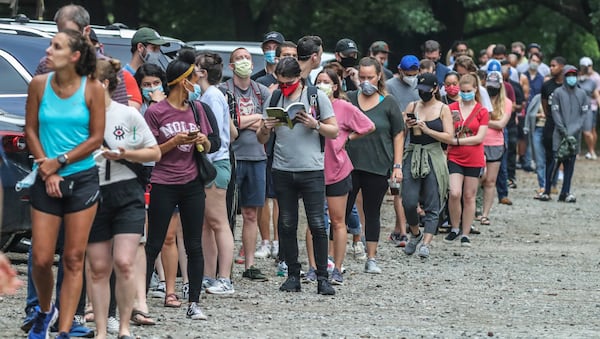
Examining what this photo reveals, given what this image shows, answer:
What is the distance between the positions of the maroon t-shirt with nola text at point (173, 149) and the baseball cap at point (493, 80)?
27.3 ft

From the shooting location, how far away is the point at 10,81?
11.7 meters

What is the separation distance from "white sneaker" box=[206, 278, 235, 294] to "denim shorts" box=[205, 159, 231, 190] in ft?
2.45

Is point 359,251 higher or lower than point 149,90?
lower

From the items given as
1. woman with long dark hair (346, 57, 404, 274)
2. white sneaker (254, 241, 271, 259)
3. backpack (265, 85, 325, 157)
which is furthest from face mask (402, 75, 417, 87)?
backpack (265, 85, 325, 157)

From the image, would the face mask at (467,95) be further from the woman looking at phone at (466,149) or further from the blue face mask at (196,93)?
the blue face mask at (196,93)

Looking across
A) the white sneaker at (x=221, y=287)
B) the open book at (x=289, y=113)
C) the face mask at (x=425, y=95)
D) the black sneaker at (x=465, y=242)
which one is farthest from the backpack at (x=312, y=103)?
the black sneaker at (x=465, y=242)

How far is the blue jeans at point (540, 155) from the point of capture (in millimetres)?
22438

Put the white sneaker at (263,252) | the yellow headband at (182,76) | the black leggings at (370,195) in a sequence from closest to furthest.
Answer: the yellow headband at (182,76) < the black leggings at (370,195) < the white sneaker at (263,252)

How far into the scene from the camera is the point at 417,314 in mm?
10375

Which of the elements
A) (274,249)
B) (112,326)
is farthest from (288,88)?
(274,249)

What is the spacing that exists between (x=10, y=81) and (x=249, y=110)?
1996mm

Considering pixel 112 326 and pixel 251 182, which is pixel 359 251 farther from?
pixel 112 326

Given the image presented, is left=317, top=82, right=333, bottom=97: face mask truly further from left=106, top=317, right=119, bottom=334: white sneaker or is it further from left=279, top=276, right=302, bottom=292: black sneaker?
left=106, top=317, right=119, bottom=334: white sneaker

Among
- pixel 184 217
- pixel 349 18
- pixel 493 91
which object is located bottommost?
pixel 184 217
